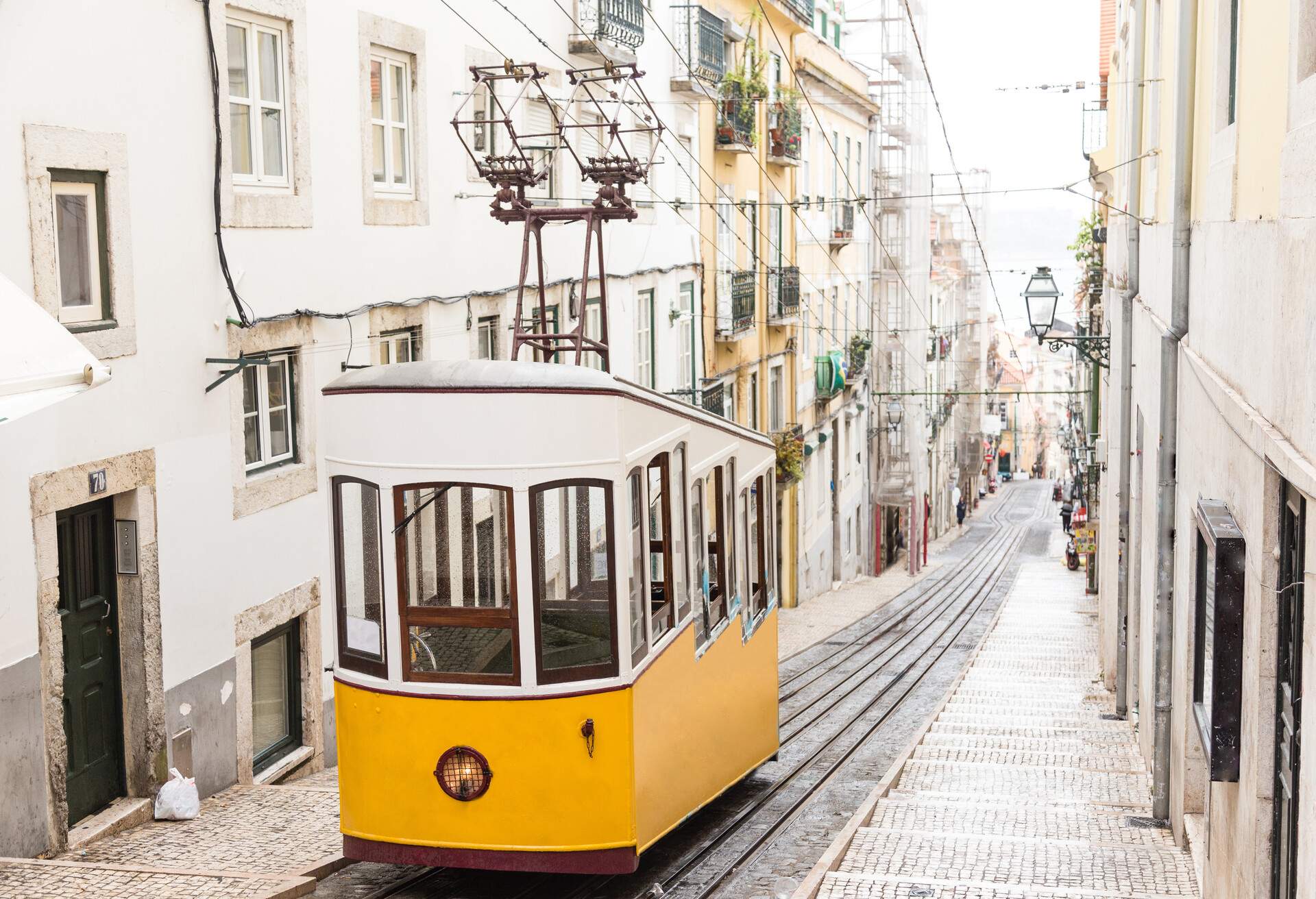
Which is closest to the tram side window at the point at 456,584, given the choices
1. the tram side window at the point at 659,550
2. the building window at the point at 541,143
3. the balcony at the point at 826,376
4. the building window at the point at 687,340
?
the tram side window at the point at 659,550

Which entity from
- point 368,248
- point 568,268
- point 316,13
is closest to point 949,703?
point 568,268

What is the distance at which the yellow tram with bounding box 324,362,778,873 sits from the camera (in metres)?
6.95

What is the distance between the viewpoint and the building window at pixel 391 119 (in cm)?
1266

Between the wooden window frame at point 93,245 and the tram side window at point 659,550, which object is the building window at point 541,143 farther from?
the tram side window at point 659,550

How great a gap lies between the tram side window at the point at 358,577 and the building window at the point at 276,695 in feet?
12.1

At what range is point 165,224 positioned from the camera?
940 centimetres

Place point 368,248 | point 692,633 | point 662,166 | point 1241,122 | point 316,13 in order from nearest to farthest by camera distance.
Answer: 1. point 1241,122
2. point 692,633
3. point 316,13
4. point 368,248
5. point 662,166

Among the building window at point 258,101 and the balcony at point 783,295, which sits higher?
the building window at point 258,101

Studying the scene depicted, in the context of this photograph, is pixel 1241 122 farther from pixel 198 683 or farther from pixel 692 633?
pixel 198 683

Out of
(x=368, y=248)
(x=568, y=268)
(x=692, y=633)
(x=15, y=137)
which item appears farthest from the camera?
(x=568, y=268)

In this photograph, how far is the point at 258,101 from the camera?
10680 millimetres

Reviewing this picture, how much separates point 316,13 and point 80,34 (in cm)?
311

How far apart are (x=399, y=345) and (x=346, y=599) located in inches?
234

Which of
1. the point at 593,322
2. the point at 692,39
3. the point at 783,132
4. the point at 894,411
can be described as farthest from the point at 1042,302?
the point at 894,411
